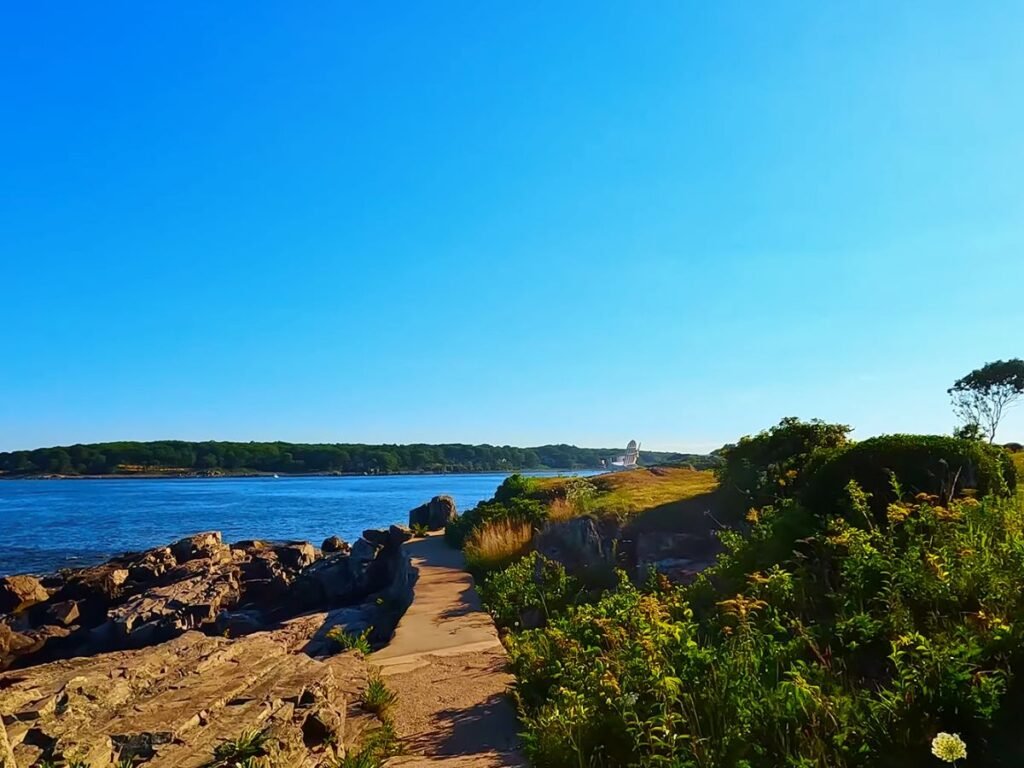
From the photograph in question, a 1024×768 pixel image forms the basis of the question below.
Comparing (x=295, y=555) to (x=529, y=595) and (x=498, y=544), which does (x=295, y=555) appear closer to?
(x=498, y=544)

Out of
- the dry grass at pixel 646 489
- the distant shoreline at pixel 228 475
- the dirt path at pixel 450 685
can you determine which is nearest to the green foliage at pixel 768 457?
the dry grass at pixel 646 489

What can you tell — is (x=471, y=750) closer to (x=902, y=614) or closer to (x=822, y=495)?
(x=902, y=614)

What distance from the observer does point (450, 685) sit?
812cm

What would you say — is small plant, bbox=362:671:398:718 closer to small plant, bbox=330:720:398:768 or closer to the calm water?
small plant, bbox=330:720:398:768

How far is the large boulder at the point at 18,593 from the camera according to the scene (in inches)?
1001

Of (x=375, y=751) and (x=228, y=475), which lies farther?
(x=228, y=475)

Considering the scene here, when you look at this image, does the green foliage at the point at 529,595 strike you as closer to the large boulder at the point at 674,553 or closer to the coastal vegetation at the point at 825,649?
the large boulder at the point at 674,553

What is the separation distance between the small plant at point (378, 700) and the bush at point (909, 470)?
18.9 ft

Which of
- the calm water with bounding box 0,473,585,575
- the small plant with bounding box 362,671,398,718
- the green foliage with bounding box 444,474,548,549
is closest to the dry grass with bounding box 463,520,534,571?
the green foliage with bounding box 444,474,548,549

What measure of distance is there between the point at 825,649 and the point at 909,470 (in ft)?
18.4

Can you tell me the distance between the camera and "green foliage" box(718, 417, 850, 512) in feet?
46.0

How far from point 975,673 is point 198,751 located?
15.1ft

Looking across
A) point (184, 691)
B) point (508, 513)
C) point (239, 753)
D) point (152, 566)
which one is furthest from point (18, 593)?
point (239, 753)

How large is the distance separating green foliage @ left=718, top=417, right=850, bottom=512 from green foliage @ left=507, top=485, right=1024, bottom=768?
21.2 ft
